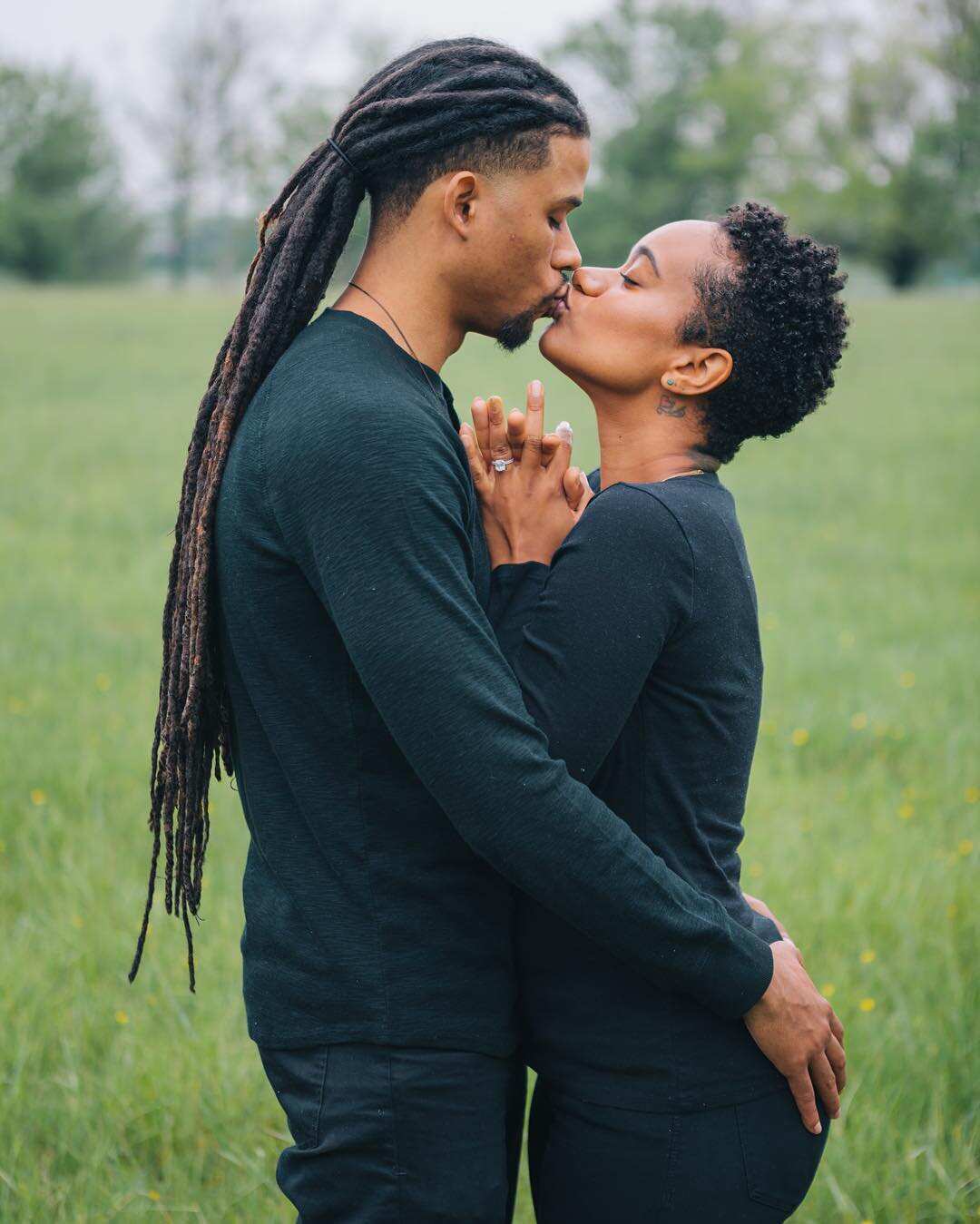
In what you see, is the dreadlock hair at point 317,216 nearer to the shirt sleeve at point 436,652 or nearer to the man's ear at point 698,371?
the shirt sleeve at point 436,652

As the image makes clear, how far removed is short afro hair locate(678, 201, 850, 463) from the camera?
2.16 m

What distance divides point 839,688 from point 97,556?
5.17 meters

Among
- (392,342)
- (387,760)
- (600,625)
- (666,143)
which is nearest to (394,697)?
(387,760)

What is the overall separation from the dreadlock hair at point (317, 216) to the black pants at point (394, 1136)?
19.3 inches

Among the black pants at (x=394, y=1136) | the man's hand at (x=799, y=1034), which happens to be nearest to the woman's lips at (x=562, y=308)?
the man's hand at (x=799, y=1034)

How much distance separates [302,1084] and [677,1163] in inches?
21.7

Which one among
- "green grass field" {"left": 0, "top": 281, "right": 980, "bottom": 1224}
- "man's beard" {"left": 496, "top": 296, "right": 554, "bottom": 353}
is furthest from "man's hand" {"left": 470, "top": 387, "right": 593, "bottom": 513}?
"green grass field" {"left": 0, "top": 281, "right": 980, "bottom": 1224}

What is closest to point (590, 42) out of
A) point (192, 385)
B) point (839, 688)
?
point (192, 385)

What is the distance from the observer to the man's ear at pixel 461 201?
202cm

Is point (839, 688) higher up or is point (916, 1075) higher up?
point (839, 688)

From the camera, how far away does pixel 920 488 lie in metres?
13.0

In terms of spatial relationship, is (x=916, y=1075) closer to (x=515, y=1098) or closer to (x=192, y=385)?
(x=515, y=1098)

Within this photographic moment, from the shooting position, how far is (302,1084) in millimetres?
1984

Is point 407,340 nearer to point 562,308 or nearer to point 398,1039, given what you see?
point 562,308
